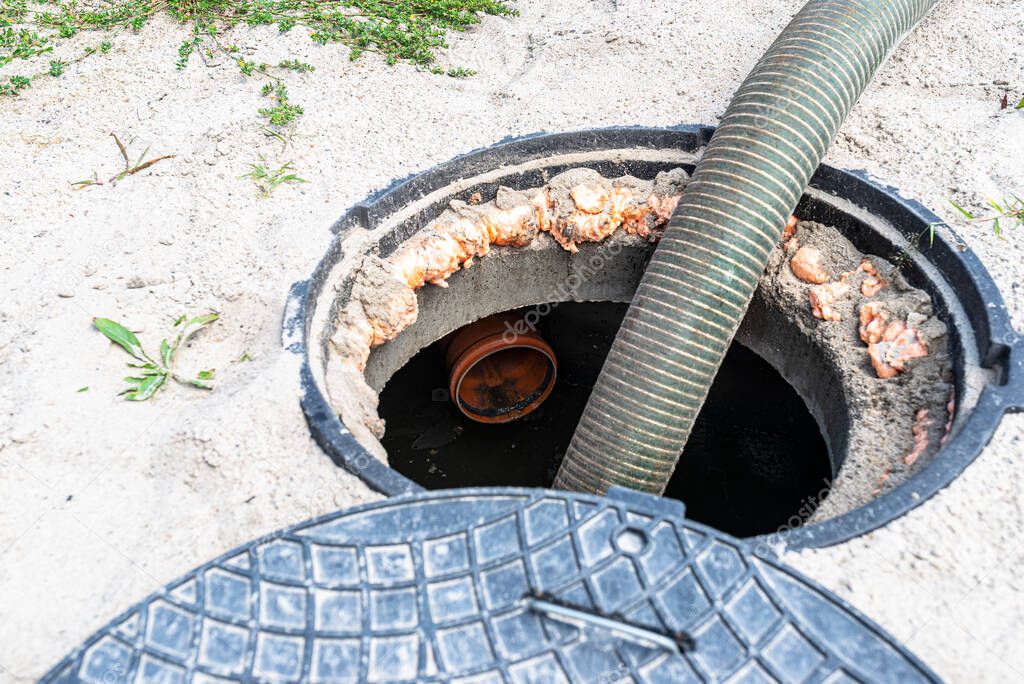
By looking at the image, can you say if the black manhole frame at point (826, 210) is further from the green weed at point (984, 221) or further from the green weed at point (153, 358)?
the green weed at point (153, 358)

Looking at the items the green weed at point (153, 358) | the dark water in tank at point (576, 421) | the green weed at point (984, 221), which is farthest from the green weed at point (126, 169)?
the green weed at point (984, 221)

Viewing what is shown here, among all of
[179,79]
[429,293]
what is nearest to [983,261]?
[429,293]

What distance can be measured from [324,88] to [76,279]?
1.87 m

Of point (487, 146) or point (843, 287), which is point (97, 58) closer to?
point (487, 146)

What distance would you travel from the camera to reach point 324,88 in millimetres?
4836

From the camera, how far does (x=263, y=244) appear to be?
388 centimetres

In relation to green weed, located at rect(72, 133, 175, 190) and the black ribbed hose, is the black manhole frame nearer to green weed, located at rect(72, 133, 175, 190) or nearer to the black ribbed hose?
the black ribbed hose

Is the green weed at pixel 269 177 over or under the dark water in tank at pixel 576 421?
over

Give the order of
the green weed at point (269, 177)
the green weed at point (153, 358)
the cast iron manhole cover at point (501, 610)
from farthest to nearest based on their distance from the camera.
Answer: the green weed at point (269, 177)
the green weed at point (153, 358)
the cast iron manhole cover at point (501, 610)

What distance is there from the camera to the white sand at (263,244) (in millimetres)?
2609

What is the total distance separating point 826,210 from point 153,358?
10.9 feet

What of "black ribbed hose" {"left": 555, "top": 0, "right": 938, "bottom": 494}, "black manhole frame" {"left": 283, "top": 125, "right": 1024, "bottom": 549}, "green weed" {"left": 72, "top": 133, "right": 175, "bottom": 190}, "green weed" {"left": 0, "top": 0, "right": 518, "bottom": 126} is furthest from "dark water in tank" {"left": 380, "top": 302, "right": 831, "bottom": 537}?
"green weed" {"left": 72, "top": 133, "right": 175, "bottom": 190}

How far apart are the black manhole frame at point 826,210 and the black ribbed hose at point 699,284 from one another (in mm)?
561

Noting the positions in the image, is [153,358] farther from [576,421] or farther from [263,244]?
[576,421]
